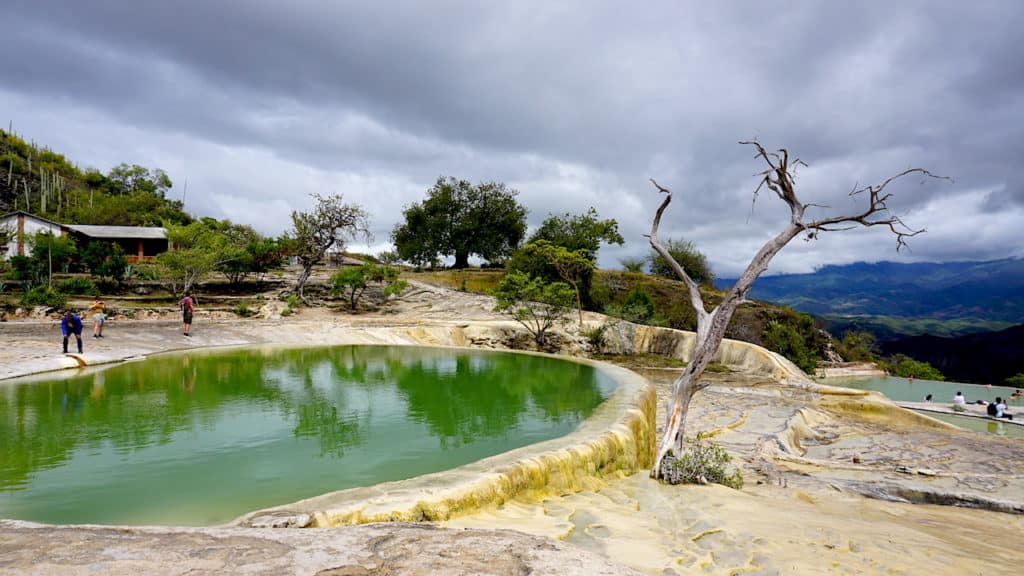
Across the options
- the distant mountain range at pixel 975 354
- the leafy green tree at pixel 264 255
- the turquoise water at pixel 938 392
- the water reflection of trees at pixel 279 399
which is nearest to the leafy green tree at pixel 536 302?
the water reflection of trees at pixel 279 399

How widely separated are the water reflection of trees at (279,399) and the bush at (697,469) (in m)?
2.29

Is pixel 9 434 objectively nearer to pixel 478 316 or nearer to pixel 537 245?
pixel 478 316

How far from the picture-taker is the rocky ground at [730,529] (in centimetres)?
281

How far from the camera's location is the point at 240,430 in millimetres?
7605

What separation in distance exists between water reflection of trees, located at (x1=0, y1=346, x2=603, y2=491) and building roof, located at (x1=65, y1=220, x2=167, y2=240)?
2555 centimetres

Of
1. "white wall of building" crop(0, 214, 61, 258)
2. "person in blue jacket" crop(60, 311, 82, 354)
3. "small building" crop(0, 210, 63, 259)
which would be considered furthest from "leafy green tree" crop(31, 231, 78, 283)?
"person in blue jacket" crop(60, 311, 82, 354)

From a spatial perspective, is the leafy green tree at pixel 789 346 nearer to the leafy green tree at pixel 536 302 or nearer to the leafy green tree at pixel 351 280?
the leafy green tree at pixel 536 302

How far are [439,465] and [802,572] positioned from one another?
12.9 feet

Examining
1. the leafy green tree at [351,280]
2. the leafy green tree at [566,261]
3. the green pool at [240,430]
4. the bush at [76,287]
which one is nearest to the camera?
the green pool at [240,430]

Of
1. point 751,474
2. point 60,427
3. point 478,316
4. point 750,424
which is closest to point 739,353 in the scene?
point 750,424

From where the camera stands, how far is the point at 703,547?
4.39 metres

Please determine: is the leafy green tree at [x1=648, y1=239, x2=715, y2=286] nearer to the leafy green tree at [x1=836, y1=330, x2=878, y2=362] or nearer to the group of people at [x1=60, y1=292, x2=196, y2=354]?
the leafy green tree at [x1=836, y1=330, x2=878, y2=362]

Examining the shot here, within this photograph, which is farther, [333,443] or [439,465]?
[333,443]

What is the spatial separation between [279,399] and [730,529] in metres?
8.27
